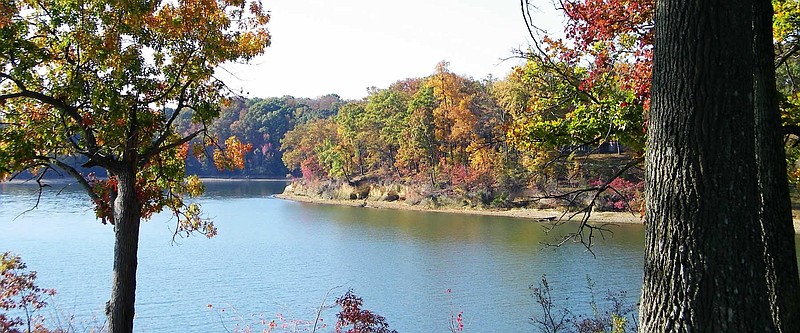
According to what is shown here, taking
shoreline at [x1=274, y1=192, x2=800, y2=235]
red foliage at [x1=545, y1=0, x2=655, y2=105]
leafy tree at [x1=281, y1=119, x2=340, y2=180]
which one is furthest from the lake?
leafy tree at [x1=281, y1=119, x2=340, y2=180]

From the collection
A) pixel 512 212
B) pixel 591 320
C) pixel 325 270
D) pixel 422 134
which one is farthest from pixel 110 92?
pixel 422 134

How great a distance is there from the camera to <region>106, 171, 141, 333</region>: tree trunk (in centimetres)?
585

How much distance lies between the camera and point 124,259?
5867 mm

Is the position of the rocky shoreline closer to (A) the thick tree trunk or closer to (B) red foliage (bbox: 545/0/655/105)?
(B) red foliage (bbox: 545/0/655/105)

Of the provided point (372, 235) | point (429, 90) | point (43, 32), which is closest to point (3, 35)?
point (43, 32)

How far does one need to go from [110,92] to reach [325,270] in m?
12.8

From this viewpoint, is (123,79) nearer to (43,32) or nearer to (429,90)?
(43,32)

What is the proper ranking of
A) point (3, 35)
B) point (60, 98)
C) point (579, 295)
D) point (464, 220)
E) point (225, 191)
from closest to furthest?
point (3, 35)
point (60, 98)
point (579, 295)
point (464, 220)
point (225, 191)

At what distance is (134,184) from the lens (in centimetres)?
606

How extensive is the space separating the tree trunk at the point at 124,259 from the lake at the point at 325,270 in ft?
10.4

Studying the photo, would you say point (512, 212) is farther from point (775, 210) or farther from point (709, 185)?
point (709, 185)

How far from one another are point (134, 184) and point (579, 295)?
10.6 metres

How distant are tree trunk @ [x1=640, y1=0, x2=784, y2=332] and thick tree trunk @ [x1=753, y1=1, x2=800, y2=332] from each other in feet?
3.23

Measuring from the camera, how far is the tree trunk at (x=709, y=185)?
2.38 m
